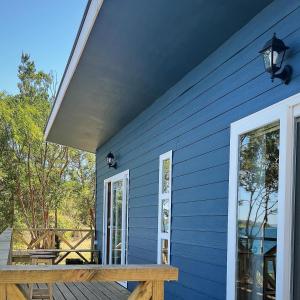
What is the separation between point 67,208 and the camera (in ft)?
56.7

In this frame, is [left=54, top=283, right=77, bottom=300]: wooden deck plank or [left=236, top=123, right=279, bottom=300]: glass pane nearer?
[left=236, top=123, right=279, bottom=300]: glass pane

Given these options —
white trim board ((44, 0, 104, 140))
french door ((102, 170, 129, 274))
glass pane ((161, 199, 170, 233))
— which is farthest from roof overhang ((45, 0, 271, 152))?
french door ((102, 170, 129, 274))

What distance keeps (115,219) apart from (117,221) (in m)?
0.19

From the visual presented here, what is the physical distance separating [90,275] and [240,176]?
1.69m

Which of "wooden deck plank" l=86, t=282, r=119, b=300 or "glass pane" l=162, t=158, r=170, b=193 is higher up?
"glass pane" l=162, t=158, r=170, b=193

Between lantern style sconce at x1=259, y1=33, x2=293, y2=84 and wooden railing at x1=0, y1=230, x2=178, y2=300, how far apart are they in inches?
55.4

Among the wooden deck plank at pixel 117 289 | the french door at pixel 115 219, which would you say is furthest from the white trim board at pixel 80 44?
the wooden deck plank at pixel 117 289

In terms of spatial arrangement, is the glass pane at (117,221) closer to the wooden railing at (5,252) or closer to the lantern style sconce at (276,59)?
the wooden railing at (5,252)

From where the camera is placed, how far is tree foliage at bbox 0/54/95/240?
15.1m

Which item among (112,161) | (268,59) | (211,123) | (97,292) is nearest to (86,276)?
(268,59)

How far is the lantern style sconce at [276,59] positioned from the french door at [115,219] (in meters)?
4.80

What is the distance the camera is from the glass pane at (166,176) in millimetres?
5288


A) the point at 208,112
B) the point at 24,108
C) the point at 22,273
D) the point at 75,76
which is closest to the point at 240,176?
the point at 208,112

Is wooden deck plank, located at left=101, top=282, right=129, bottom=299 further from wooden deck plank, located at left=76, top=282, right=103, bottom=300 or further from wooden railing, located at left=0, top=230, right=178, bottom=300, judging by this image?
wooden railing, located at left=0, top=230, right=178, bottom=300
